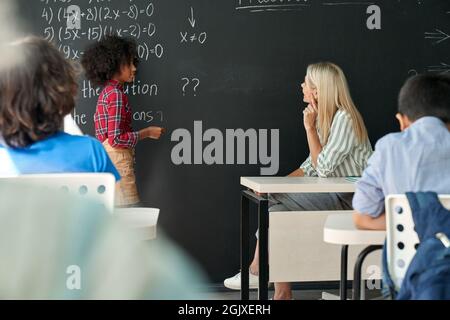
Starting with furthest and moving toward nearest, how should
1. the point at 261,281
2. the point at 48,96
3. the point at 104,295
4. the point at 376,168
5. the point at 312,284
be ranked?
the point at 312,284 → the point at 261,281 → the point at 376,168 → the point at 48,96 → the point at 104,295

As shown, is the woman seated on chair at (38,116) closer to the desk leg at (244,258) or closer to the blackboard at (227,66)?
the desk leg at (244,258)

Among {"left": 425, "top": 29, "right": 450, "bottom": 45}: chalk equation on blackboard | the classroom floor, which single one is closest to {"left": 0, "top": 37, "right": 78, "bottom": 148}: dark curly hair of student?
the classroom floor

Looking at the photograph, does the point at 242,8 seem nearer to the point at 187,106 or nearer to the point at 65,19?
the point at 187,106

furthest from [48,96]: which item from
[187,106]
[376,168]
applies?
[187,106]

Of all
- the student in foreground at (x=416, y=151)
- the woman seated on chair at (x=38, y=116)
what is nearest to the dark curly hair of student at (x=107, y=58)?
the woman seated on chair at (x=38, y=116)

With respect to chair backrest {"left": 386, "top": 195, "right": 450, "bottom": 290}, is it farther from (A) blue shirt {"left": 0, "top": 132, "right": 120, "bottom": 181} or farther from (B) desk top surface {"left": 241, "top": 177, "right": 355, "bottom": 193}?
(B) desk top surface {"left": 241, "top": 177, "right": 355, "bottom": 193}

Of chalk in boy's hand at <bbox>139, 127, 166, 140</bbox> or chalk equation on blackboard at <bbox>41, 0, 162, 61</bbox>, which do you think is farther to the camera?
chalk equation on blackboard at <bbox>41, 0, 162, 61</bbox>

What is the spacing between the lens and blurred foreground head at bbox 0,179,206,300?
0.77 meters

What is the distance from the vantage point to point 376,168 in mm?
2092

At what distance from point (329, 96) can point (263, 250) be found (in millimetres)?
1125

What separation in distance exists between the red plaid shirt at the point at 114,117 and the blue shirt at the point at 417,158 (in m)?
2.16

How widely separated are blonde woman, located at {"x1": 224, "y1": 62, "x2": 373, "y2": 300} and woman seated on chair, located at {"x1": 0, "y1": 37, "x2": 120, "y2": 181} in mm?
2017

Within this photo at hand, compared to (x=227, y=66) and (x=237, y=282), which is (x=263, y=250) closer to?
(x=237, y=282)

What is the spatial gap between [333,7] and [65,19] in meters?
1.75
